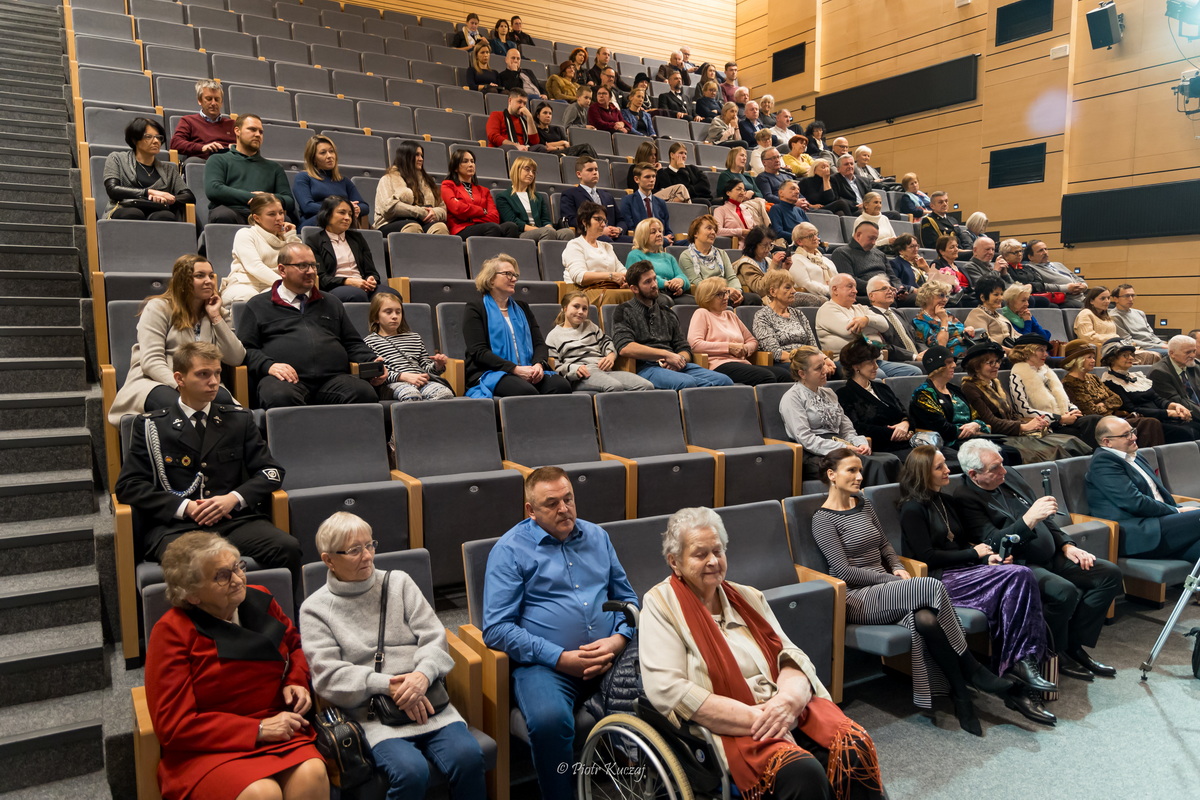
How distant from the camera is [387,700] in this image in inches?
62.9

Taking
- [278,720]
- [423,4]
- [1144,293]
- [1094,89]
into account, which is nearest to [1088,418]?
[1144,293]

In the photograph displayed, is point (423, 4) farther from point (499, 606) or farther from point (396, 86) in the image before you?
point (499, 606)

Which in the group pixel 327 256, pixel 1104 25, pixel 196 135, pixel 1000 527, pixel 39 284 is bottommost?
pixel 1000 527

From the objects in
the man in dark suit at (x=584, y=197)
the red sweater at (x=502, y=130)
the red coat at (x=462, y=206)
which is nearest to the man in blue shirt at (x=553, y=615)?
the red coat at (x=462, y=206)

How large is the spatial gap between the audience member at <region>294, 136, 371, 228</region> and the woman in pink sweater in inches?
61.5

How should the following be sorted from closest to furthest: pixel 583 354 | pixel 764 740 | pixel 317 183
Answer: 1. pixel 764 740
2. pixel 583 354
3. pixel 317 183

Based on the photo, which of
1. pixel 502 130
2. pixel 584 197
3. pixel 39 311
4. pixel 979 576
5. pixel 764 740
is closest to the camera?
pixel 764 740

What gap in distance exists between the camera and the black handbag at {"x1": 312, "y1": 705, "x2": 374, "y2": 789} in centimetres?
148

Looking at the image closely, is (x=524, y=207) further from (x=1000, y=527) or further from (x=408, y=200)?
(x=1000, y=527)

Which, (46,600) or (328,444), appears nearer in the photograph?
(46,600)

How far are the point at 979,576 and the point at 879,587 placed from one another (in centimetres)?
37

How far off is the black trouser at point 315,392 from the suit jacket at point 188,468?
1.18 ft

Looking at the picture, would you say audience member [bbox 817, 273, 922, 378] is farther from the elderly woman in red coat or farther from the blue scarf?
the elderly woman in red coat

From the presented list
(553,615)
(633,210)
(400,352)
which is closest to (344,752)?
(553,615)
